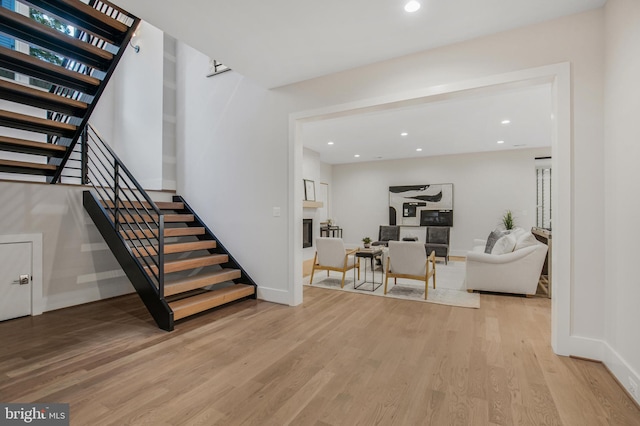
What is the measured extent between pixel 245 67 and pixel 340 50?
3.54 ft

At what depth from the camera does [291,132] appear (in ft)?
12.3

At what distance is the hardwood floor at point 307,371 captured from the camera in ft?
5.66

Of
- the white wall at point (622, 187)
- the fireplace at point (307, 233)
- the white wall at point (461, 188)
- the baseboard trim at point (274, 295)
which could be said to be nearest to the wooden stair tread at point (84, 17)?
the baseboard trim at point (274, 295)

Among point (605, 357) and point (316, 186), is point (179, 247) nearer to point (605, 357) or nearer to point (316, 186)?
point (605, 357)

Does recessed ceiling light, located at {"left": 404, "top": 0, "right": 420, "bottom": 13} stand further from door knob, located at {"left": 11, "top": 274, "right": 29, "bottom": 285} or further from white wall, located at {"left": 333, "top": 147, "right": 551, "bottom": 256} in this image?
white wall, located at {"left": 333, "top": 147, "right": 551, "bottom": 256}

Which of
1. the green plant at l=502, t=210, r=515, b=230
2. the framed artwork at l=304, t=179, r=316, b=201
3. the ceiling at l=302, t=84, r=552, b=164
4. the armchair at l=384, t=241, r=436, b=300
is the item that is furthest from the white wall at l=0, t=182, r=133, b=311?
the green plant at l=502, t=210, r=515, b=230

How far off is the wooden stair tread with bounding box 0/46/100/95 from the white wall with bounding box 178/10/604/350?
1583 millimetres

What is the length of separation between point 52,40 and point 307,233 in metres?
6.28

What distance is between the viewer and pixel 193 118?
15.3ft

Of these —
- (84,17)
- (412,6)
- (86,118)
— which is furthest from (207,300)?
(412,6)

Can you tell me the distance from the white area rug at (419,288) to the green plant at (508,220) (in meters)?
2.60

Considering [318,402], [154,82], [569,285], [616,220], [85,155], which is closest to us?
[318,402]

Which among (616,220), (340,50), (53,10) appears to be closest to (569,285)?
(616,220)

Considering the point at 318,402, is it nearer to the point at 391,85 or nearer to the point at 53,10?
the point at 391,85
